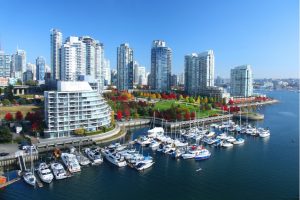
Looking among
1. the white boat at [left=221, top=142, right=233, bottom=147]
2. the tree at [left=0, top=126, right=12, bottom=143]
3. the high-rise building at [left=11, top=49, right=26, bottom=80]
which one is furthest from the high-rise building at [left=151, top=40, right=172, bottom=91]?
the tree at [left=0, top=126, right=12, bottom=143]

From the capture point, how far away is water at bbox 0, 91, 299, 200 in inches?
875

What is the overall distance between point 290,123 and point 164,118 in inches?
964

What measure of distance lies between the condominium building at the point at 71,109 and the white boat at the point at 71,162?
6.90m

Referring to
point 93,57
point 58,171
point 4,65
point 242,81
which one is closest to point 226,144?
point 58,171

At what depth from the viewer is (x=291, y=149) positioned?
3594cm

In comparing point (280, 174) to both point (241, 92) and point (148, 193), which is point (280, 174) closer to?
point (148, 193)

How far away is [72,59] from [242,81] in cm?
5531

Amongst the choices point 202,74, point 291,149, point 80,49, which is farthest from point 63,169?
point 202,74

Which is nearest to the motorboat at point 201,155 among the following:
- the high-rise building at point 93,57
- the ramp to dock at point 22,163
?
the ramp to dock at point 22,163

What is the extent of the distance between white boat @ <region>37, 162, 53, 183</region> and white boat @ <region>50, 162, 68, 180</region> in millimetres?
460

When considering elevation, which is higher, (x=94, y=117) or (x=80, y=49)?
(x=80, y=49)

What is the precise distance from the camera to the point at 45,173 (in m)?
24.6

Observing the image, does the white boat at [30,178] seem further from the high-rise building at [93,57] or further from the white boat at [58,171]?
the high-rise building at [93,57]

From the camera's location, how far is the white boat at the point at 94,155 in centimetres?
2867
